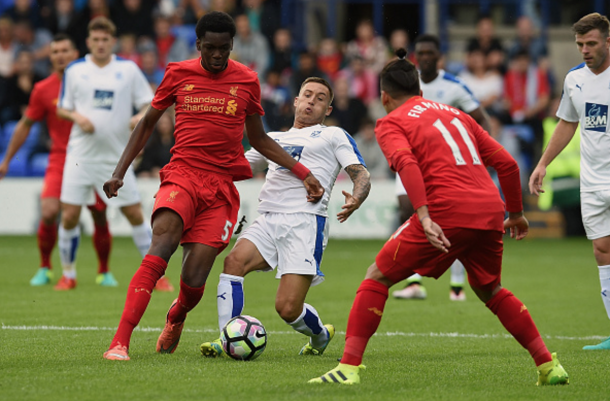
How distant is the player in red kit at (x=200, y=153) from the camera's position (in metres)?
6.28

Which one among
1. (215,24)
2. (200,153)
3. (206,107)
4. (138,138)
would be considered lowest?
(200,153)

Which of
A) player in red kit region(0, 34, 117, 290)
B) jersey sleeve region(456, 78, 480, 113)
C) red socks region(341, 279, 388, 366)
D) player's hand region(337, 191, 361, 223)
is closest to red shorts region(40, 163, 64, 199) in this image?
player in red kit region(0, 34, 117, 290)

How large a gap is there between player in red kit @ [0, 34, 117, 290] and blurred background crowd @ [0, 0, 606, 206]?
6585mm

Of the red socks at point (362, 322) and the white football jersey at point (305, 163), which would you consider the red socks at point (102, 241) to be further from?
the red socks at point (362, 322)

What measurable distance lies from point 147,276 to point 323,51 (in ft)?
50.8

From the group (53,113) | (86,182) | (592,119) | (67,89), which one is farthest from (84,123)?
(592,119)

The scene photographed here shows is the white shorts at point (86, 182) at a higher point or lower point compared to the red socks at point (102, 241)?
higher

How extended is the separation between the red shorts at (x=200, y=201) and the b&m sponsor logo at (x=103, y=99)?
14.6 ft

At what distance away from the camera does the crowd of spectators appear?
1953cm

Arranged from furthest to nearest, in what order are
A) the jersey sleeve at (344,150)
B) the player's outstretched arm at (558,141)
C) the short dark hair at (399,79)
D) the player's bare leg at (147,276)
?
the player's outstretched arm at (558,141) → the jersey sleeve at (344,150) → the player's bare leg at (147,276) → the short dark hair at (399,79)

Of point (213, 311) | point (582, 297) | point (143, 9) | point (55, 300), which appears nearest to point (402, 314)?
point (213, 311)

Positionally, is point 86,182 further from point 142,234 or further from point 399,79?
point 399,79

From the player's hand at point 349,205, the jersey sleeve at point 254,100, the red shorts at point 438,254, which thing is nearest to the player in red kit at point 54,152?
the jersey sleeve at point 254,100

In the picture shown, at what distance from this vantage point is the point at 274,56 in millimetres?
20984
